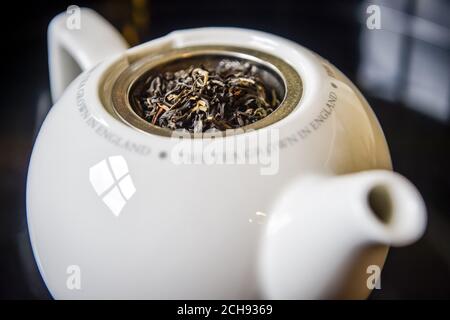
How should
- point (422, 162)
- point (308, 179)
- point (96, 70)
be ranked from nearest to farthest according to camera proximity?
1. point (308, 179)
2. point (96, 70)
3. point (422, 162)

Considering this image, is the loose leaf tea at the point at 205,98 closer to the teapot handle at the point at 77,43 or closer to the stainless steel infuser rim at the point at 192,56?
the stainless steel infuser rim at the point at 192,56

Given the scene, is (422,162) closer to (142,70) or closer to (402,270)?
(402,270)

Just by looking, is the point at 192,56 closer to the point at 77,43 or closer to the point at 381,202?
the point at 77,43

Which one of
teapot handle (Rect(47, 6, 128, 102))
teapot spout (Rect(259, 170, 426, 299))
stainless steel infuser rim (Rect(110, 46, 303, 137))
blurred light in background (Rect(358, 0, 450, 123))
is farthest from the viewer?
blurred light in background (Rect(358, 0, 450, 123))

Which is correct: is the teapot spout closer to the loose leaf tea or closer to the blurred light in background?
the loose leaf tea

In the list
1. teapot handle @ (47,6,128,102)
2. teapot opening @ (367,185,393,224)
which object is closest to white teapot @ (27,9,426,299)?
teapot opening @ (367,185,393,224)

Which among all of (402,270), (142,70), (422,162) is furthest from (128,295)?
(422,162)

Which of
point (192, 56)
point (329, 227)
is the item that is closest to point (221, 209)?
point (329, 227)
